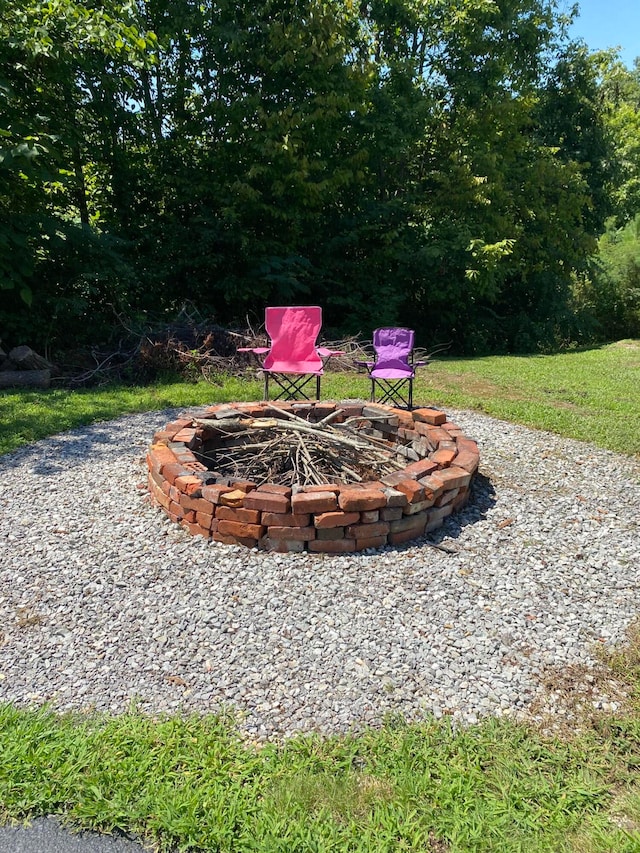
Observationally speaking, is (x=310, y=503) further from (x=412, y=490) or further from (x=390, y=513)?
(x=412, y=490)

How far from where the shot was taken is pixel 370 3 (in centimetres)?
1039

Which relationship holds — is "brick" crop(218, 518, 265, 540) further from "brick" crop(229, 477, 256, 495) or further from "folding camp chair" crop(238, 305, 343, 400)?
"folding camp chair" crop(238, 305, 343, 400)

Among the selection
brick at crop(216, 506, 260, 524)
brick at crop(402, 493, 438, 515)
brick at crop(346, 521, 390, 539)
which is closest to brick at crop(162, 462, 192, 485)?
brick at crop(216, 506, 260, 524)

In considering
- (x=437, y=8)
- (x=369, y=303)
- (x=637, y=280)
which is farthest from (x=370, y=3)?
(x=637, y=280)

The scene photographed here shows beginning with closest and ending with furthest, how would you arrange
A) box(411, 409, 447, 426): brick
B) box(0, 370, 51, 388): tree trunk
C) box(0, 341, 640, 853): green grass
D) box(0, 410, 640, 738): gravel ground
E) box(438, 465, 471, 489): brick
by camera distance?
box(0, 341, 640, 853): green grass < box(0, 410, 640, 738): gravel ground < box(438, 465, 471, 489): brick < box(411, 409, 447, 426): brick < box(0, 370, 51, 388): tree trunk

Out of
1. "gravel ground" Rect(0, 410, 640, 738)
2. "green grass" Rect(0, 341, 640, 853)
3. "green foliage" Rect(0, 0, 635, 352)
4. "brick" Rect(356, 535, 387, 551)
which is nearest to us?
"green grass" Rect(0, 341, 640, 853)

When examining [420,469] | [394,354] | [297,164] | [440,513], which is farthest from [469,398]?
[297,164]

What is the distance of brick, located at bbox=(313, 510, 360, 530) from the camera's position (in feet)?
8.48

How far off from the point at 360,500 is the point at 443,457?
2.65 ft

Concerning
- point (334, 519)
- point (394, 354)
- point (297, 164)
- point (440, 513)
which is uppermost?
point (297, 164)

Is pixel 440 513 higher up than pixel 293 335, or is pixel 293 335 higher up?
pixel 293 335

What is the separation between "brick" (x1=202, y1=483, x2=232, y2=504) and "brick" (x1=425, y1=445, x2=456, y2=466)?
3.54 ft

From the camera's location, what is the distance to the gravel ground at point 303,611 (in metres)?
1.82

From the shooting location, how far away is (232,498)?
8.64 ft
